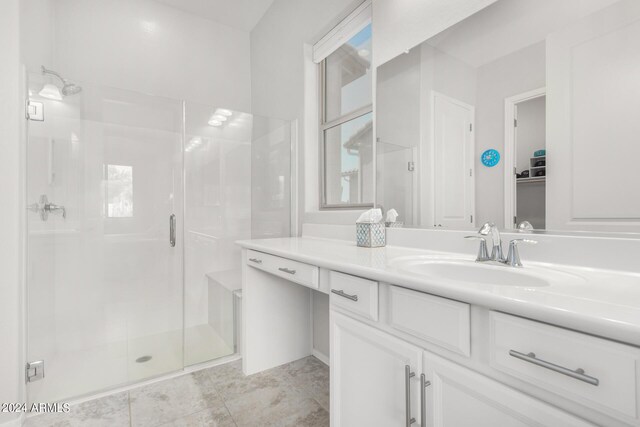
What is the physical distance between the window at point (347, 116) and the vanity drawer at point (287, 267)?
27.8 inches

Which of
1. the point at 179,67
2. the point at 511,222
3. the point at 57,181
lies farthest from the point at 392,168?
the point at 179,67

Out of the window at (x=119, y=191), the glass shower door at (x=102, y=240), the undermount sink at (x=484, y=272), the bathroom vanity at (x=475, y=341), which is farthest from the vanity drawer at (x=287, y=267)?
the window at (x=119, y=191)

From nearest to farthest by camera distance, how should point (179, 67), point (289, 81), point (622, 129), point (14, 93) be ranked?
point (622, 129) → point (14, 93) → point (289, 81) → point (179, 67)

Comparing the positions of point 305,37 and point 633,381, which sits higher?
point 305,37

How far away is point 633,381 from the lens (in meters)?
0.45

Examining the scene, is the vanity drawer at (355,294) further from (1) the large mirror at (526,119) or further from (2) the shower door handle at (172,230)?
(2) the shower door handle at (172,230)

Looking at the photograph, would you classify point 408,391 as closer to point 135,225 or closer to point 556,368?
point 556,368

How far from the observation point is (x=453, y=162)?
1303mm

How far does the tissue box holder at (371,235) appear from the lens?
147 centimetres

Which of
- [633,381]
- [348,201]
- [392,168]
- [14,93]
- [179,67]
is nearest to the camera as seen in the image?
[633,381]

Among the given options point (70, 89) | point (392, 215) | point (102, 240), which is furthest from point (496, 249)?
point (70, 89)

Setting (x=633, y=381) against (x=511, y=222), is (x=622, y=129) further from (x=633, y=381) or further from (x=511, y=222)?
(x=633, y=381)

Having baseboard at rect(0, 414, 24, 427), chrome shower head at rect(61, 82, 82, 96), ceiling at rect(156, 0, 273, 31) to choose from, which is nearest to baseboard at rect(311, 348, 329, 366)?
baseboard at rect(0, 414, 24, 427)

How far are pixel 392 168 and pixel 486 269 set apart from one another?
0.78m
